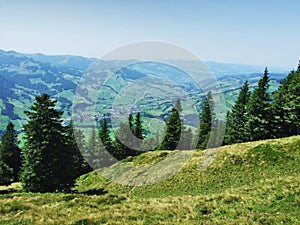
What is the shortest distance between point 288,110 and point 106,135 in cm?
4657

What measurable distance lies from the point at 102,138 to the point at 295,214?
211 ft

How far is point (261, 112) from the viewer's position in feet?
174

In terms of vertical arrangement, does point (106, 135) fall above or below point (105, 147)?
above

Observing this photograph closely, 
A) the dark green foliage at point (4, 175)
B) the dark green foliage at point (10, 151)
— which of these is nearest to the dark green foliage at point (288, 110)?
the dark green foliage at point (4, 175)

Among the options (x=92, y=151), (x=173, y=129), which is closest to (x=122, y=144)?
(x=92, y=151)

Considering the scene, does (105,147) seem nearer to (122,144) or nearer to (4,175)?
(122,144)

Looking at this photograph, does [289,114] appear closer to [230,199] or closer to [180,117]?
[180,117]

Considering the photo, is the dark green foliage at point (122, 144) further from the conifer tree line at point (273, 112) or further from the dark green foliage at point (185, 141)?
the conifer tree line at point (273, 112)

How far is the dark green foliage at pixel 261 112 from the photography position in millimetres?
52594

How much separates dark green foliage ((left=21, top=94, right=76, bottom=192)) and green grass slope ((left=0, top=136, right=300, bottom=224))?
265 inches

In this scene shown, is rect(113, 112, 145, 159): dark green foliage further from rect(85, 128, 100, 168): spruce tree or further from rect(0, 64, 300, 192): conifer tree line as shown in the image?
rect(85, 128, 100, 168): spruce tree

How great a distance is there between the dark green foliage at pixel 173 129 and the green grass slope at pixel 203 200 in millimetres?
26862

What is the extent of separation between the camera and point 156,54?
24.7 m

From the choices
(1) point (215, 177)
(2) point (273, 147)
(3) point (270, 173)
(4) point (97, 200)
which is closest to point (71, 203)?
(4) point (97, 200)
